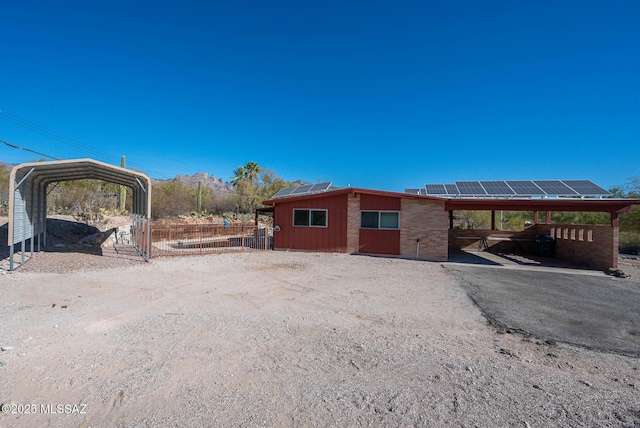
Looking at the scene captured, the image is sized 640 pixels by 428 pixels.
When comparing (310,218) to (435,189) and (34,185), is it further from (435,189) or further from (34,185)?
(34,185)

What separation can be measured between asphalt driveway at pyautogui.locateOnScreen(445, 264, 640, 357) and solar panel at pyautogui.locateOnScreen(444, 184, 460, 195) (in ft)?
14.4

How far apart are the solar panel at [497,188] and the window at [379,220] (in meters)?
4.26

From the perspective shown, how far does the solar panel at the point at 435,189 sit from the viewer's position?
14.5m

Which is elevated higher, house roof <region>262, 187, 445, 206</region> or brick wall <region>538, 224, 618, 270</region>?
house roof <region>262, 187, 445, 206</region>

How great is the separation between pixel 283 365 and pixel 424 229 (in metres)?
10.9

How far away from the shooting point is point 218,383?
3148 mm

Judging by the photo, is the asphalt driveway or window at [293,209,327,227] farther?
window at [293,209,327,227]

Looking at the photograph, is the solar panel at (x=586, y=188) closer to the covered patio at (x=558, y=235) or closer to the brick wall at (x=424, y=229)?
the covered patio at (x=558, y=235)

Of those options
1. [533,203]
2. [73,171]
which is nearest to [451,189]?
[533,203]

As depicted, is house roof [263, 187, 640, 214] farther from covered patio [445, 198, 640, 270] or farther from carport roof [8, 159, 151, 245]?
carport roof [8, 159, 151, 245]

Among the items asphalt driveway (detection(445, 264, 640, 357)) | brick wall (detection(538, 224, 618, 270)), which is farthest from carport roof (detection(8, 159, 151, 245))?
brick wall (detection(538, 224, 618, 270))

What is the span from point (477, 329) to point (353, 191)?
30.6 feet

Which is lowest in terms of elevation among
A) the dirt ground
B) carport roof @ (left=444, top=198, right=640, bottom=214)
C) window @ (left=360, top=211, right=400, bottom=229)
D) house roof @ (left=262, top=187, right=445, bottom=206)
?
the dirt ground

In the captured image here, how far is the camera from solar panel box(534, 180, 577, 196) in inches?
473
